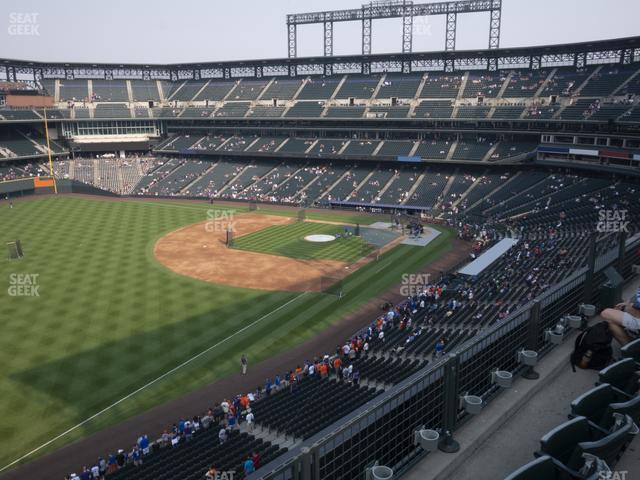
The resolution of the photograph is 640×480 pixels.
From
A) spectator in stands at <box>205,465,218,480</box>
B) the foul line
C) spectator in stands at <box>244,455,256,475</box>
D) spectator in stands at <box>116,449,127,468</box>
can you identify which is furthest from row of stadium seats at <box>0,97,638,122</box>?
spectator in stands at <box>116,449,127,468</box>

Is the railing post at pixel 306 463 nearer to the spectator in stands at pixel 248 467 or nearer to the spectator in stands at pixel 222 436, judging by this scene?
the spectator in stands at pixel 248 467

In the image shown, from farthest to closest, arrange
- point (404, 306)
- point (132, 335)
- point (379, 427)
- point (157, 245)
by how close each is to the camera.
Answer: point (157, 245), point (404, 306), point (132, 335), point (379, 427)

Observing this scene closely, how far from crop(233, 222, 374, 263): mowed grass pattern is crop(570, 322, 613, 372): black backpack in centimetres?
3951

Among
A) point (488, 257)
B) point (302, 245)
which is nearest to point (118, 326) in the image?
point (302, 245)

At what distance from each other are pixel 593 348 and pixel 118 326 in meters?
31.3

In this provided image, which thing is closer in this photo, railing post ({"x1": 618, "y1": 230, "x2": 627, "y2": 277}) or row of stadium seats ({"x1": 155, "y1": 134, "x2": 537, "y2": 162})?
railing post ({"x1": 618, "y1": 230, "x2": 627, "y2": 277})

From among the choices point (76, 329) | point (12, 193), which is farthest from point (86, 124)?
point (76, 329)

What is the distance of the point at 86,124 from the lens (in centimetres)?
10375

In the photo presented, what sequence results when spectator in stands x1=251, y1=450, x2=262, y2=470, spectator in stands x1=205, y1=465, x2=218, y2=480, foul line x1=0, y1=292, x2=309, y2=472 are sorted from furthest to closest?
foul line x1=0, y1=292, x2=309, y2=472 < spectator in stands x1=251, y1=450, x2=262, y2=470 < spectator in stands x1=205, y1=465, x2=218, y2=480

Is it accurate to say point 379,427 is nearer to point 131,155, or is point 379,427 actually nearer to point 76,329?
point 76,329

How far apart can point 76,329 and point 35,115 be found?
253 feet

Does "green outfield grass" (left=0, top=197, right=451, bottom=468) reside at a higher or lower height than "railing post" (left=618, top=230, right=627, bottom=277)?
lower

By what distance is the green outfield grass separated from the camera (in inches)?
1013

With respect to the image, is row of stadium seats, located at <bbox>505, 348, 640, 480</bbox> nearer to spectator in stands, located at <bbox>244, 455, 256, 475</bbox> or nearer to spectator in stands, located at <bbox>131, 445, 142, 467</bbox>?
spectator in stands, located at <bbox>244, 455, 256, 475</bbox>
